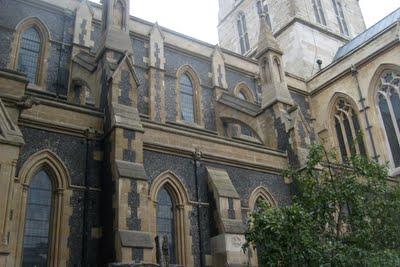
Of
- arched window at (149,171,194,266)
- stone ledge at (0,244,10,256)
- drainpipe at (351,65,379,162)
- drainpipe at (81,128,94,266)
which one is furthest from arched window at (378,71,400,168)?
stone ledge at (0,244,10,256)

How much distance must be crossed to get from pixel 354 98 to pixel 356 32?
39.7 ft

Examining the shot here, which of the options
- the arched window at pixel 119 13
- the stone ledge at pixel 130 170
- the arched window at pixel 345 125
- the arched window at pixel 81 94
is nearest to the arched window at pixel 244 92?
the arched window at pixel 345 125

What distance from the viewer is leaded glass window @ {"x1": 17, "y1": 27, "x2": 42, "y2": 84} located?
56.1ft

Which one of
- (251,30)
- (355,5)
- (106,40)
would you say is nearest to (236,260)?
(106,40)

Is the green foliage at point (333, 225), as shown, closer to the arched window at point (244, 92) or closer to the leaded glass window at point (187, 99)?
the leaded glass window at point (187, 99)

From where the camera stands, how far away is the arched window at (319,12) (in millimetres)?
31312

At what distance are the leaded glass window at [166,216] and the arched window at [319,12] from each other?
22.4 metres

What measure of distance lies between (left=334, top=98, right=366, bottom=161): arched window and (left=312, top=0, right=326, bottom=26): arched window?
9.12 meters

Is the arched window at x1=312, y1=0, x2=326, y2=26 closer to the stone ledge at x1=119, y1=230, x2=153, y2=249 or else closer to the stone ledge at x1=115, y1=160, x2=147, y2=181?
the stone ledge at x1=115, y1=160, x2=147, y2=181

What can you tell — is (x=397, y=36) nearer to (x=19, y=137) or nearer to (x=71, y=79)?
(x=71, y=79)

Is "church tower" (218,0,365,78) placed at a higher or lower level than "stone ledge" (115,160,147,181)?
higher

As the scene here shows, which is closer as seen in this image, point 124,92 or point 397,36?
point 124,92

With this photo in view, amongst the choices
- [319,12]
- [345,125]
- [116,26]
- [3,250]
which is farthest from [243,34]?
[3,250]

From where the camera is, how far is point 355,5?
116 feet
